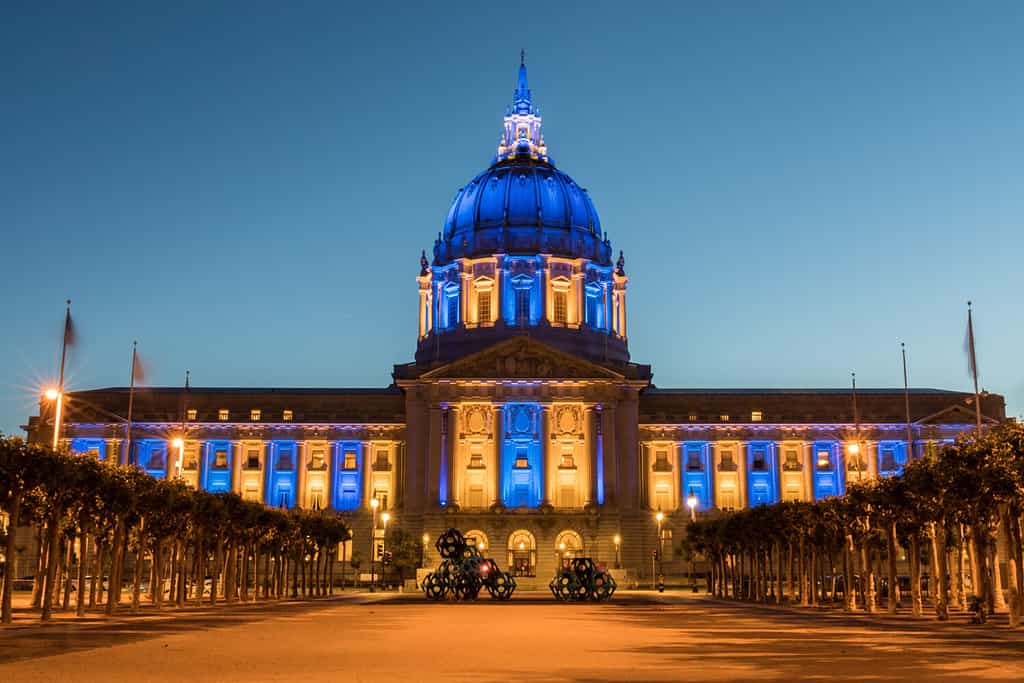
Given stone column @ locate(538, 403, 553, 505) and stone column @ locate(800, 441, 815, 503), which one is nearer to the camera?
stone column @ locate(538, 403, 553, 505)

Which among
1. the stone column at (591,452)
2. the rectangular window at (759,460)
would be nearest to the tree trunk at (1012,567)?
the stone column at (591,452)

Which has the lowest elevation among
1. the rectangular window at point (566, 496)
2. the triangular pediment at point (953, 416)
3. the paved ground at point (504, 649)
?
the paved ground at point (504, 649)

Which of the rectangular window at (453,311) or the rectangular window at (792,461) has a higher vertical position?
the rectangular window at (453,311)

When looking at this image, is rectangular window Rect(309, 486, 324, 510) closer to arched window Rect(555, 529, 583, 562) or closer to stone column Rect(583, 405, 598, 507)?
arched window Rect(555, 529, 583, 562)

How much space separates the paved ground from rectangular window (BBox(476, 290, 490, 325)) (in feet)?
339

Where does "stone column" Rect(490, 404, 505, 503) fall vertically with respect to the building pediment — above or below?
below

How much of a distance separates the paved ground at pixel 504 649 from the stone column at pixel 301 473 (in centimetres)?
8969

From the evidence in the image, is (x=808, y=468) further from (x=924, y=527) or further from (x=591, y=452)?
(x=924, y=527)

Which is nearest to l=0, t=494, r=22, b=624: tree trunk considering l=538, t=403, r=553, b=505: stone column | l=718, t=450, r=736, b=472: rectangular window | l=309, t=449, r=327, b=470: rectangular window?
l=538, t=403, r=553, b=505: stone column

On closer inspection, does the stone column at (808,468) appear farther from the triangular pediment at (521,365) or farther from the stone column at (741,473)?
the triangular pediment at (521,365)

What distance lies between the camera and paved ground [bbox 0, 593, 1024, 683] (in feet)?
87.4

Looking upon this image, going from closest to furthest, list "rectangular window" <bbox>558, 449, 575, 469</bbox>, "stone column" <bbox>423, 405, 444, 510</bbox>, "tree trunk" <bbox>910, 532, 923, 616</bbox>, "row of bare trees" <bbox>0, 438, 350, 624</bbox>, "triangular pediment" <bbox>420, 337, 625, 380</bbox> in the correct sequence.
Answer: "row of bare trees" <bbox>0, 438, 350, 624</bbox>, "tree trunk" <bbox>910, 532, 923, 616</bbox>, "stone column" <bbox>423, 405, 444, 510</bbox>, "triangular pediment" <bbox>420, 337, 625, 380</bbox>, "rectangular window" <bbox>558, 449, 575, 469</bbox>

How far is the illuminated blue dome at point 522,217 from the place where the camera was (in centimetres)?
16150

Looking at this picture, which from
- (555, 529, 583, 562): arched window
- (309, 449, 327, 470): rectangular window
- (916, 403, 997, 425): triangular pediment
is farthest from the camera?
(309, 449, 327, 470): rectangular window
